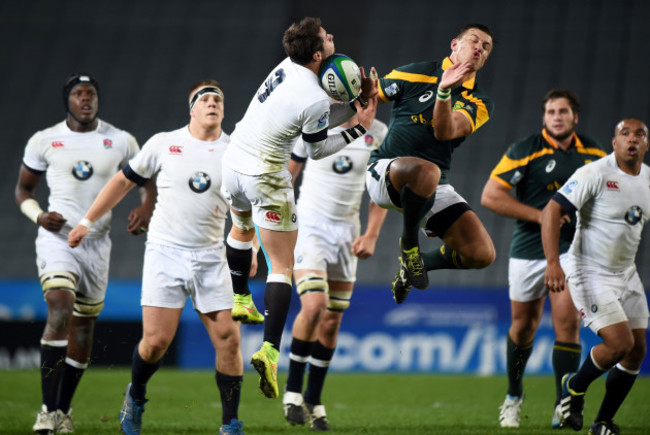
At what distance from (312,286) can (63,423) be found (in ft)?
7.00

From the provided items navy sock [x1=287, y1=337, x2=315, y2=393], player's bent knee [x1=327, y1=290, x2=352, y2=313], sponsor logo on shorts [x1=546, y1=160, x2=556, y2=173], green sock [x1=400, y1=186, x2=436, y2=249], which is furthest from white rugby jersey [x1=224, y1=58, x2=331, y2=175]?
sponsor logo on shorts [x1=546, y1=160, x2=556, y2=173]

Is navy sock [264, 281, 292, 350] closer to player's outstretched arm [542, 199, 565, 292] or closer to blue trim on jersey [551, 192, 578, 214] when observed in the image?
player's outstretched arm [542, 199, 565, 292]

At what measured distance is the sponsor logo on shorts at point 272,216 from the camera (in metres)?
5.27

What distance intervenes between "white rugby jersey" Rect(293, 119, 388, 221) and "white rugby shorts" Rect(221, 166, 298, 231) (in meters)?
2.10

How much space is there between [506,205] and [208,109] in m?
2.54

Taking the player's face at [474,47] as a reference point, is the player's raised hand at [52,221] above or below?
below

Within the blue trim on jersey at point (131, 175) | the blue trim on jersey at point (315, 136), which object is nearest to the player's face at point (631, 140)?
the blue trim on jersey at point (315, 136)

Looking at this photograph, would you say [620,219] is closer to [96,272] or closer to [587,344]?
[96,272]

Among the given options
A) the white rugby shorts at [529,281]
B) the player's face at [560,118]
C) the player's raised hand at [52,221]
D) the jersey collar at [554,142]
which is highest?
the player's face at [560,118]

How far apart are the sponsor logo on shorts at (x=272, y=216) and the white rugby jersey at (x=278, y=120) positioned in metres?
0.25

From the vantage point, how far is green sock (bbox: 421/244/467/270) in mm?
5895

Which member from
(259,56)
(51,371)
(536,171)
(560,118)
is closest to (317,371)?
(51,371)

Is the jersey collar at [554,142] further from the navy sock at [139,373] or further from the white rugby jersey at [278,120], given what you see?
the navy sock at [139,373]

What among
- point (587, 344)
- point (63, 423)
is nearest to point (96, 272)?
point (63, 423)
